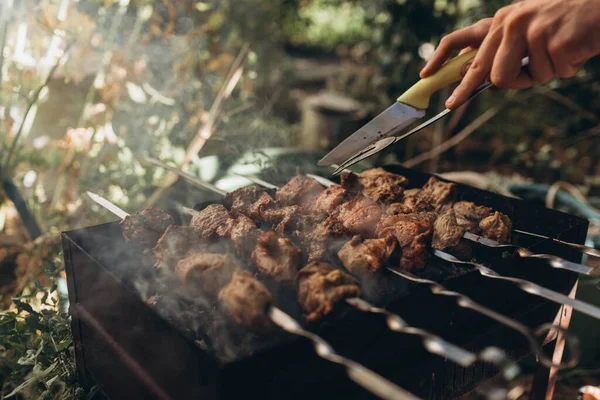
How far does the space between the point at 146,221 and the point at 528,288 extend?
1.54 metres

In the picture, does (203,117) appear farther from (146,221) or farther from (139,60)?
(146,221)

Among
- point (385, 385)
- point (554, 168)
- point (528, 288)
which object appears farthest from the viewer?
point (554, 168)

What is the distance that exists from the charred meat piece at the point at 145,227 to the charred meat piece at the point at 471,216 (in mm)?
→ 1371

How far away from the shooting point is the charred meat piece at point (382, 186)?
2.52 m

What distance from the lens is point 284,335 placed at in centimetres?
156

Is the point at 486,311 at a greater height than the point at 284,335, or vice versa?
the point at 284,335

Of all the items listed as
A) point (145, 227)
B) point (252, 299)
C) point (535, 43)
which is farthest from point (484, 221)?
point (145, 227)

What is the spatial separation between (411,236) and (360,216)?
11.3 inches

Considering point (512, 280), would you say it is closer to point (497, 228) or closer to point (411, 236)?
point (411, 236)

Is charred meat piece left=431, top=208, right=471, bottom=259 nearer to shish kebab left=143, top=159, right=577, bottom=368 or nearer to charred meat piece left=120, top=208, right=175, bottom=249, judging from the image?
shish kebab left=143, top=159, right=577, bottom=368

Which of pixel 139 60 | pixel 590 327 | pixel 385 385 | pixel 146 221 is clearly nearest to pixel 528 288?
pixel 385 385

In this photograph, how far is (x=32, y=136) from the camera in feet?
Result: 17.2

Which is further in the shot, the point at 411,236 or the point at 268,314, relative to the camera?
the point at 411,236

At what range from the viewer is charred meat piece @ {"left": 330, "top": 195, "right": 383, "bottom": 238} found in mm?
2193
